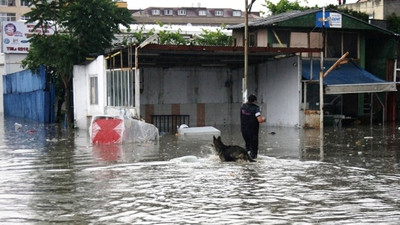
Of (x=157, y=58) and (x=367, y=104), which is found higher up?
(x=157, y=58)

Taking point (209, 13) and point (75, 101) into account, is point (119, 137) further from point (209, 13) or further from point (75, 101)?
point (209, 13)

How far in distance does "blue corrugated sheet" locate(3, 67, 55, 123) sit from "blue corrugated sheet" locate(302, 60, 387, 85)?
15.0 m

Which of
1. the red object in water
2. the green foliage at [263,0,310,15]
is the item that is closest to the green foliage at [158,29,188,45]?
the green foliage at [263,0,310,15]

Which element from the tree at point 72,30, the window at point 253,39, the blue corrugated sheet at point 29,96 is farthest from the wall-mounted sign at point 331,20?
the blue corrugated sheet at point 29,96

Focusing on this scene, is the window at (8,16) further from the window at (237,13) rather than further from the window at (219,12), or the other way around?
the window at (237,13)

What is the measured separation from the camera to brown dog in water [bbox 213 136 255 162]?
48.1 ft

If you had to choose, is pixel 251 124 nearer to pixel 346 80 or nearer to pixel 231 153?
pixel 231 153

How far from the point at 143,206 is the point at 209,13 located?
112 meters

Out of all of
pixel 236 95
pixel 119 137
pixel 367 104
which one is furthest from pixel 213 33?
pixel 119 137

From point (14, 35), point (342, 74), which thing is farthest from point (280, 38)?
point (14, 35)

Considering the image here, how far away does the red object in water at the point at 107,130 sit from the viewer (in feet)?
70.3

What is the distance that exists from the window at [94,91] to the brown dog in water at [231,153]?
14731mm

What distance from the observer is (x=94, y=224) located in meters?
8.21

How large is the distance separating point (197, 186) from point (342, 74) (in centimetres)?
2229
